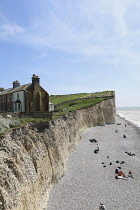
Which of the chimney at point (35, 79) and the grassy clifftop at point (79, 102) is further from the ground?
the chimney at point (35, 79)

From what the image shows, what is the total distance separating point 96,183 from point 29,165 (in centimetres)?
971

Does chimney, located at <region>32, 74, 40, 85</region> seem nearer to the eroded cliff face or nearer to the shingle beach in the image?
the eroded cliff face

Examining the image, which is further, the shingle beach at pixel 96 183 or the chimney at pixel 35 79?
the chimney at pixel 35 79

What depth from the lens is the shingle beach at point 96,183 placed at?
58.3 feet

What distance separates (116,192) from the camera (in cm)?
1995

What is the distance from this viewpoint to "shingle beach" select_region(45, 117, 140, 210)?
58.3ft

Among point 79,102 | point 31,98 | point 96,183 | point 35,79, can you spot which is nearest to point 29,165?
point 96,183

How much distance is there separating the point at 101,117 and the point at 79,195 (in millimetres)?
39565

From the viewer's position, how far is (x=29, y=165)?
51.4ft

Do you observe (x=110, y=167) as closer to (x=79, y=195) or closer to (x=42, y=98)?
(x=79, y=195)

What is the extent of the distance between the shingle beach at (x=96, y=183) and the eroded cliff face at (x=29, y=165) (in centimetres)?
158

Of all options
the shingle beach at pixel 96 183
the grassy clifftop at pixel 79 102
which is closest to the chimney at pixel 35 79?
the grassy clifftop at pixel 79 102

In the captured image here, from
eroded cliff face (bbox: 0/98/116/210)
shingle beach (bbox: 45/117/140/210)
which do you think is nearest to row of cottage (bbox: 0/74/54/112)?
eroded cliff face (bbox: 0/98/116/210)

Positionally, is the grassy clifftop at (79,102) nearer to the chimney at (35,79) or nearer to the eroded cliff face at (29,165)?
the chimney at (35,79)
